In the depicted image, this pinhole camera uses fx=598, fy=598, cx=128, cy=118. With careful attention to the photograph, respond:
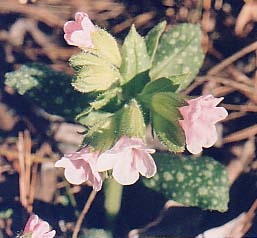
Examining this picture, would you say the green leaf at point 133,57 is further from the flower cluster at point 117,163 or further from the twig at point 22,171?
the twig at point 22,171

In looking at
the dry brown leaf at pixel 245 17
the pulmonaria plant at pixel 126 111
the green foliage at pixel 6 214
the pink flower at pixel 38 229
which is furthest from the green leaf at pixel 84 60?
the dry brown leaf at pixel 245 17

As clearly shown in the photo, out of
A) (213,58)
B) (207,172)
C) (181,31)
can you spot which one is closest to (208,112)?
(207,172)

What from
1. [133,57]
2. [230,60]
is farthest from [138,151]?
[230,60]

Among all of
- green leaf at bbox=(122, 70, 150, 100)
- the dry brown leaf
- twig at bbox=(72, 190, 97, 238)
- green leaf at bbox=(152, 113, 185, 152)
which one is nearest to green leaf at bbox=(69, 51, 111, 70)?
green leaf at bbox=(122, 70, 150, 100)

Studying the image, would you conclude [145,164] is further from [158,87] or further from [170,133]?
[158,87]

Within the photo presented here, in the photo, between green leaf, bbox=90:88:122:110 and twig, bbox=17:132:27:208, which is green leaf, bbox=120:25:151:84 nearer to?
green leaf, bbox=90:88:122:110
